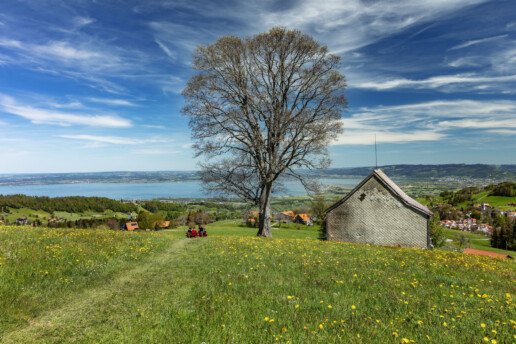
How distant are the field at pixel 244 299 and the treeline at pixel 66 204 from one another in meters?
166

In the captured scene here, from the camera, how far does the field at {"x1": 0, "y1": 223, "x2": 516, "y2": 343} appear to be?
16.1 feet

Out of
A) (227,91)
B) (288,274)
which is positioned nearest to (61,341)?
(288,274)

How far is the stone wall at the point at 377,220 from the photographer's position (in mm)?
24906

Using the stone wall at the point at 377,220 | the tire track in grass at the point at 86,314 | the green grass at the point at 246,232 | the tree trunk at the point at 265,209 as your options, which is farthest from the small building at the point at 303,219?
the tire track in grass at the point at 86,314

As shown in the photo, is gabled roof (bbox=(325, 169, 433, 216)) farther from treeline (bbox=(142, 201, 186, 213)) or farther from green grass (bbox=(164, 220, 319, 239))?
treeline (bbox=(142, 201, 186, 213))

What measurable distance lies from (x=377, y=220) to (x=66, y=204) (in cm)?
18703

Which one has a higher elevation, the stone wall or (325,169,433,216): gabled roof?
(325,169,433,216): gabled roof

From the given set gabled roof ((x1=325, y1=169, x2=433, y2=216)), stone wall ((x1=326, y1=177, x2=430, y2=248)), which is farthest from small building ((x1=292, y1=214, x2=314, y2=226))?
gabled roof ((x1=325, y1=169, x2=433, y2=216))

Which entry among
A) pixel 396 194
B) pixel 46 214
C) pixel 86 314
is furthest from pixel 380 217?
pixel 46 214

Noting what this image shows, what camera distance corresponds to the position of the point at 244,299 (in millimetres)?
6465

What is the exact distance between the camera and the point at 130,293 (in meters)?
7.61

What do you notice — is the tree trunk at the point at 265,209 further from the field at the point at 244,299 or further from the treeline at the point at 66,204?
the treeline at the point at 66,204

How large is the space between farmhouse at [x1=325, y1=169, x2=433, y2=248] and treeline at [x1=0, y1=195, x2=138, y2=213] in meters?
158

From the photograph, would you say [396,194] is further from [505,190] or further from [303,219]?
[505,190]
